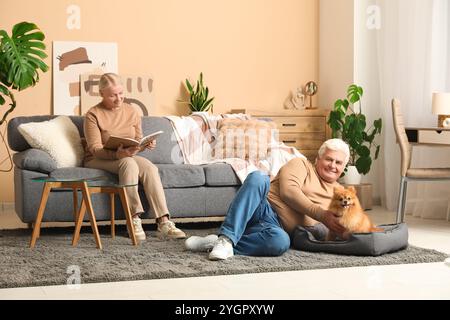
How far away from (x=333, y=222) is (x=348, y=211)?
0.11 metres

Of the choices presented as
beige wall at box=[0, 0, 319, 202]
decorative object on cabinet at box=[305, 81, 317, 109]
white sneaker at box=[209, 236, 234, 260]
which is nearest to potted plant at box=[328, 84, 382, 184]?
decorative object on cabinet at box=[305, 81, 317, 109]

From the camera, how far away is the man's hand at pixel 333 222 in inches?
151

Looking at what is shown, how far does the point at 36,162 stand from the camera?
4.76 meters

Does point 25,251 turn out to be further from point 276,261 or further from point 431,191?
point 431,191

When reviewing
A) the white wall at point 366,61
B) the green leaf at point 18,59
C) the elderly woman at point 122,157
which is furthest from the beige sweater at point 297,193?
the white wall at point 366,61

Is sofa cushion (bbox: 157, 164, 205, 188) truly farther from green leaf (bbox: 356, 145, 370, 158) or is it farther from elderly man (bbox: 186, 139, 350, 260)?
green leaf (bbox: 356, 145, 370, 158)

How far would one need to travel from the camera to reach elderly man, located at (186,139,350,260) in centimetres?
383

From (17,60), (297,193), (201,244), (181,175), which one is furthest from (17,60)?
(297,193)

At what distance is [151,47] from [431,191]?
2722 mm

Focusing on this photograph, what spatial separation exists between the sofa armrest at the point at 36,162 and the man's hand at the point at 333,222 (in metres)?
1.86

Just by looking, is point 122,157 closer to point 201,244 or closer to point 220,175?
point 220,175

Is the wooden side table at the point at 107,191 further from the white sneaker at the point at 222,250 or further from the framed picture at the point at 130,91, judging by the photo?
the framed picture at the point at 130,91

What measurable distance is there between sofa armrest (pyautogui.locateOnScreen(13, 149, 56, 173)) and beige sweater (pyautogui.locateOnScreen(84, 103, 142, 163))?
0.27 m
